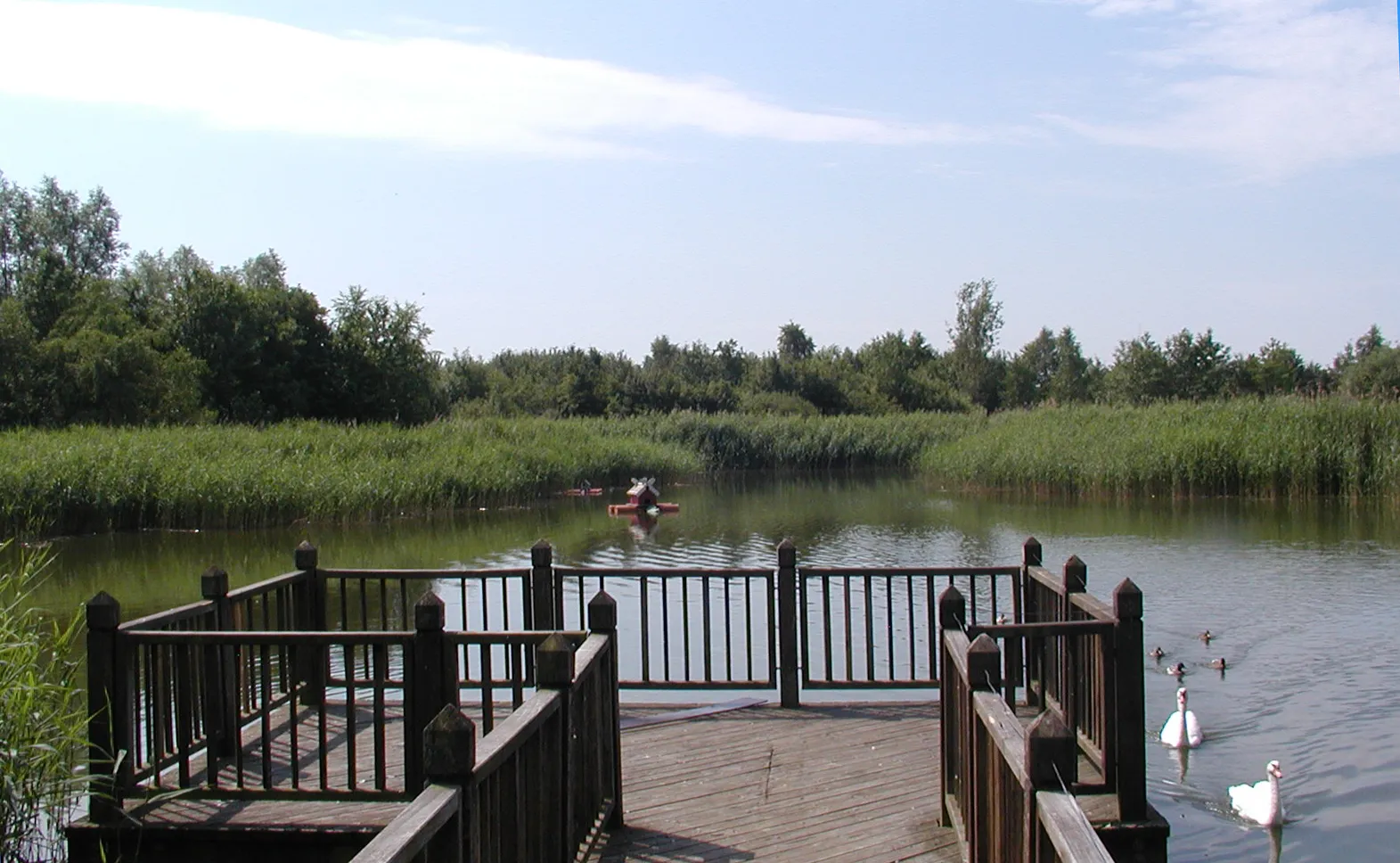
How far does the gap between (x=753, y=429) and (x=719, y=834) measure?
48252 millimetres

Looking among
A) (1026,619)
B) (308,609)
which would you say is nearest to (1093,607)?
(1026,619)

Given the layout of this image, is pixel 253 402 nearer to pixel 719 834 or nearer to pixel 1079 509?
pixel 1079 509

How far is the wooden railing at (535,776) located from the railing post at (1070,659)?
227cm

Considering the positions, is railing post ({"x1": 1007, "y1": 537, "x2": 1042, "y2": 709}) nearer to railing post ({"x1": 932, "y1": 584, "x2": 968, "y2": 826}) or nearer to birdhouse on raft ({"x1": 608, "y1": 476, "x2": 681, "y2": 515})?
railing post ({"x1": 932, "y1": 584, "x2": 968, "y2": 826})

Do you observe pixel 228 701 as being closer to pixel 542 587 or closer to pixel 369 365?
pixel 542 587

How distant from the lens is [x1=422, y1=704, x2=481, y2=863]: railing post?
3.47m

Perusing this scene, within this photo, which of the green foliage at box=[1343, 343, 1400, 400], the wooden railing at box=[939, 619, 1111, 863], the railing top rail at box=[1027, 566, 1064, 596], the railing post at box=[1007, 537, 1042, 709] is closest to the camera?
the wooden railing at box=[939, 619, 1111, 863]

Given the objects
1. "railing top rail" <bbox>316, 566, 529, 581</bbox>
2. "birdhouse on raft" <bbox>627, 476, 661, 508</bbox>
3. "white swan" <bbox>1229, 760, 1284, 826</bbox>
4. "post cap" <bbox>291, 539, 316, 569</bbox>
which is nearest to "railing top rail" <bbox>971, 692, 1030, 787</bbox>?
"white swan" <bbox>1229, 760, 1284, 826</bbox>

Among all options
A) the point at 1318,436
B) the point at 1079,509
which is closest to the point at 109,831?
the point at 1079,509

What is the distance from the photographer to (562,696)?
482cm

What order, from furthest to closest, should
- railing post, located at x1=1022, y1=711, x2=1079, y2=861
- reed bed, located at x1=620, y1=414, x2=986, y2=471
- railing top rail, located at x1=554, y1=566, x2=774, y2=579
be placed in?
reed bed, located at x1=620, y1=414, x2=986, y2=471
railing top rail, located at x1=554, y1=566, x2=774, y2=579
railing post, located at x1=1022, y1=711, x2=1079, y2=861

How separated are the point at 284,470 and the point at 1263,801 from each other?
23.7 metres

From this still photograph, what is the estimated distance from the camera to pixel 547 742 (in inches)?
185

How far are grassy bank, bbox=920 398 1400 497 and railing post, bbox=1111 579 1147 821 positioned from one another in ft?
83.8
